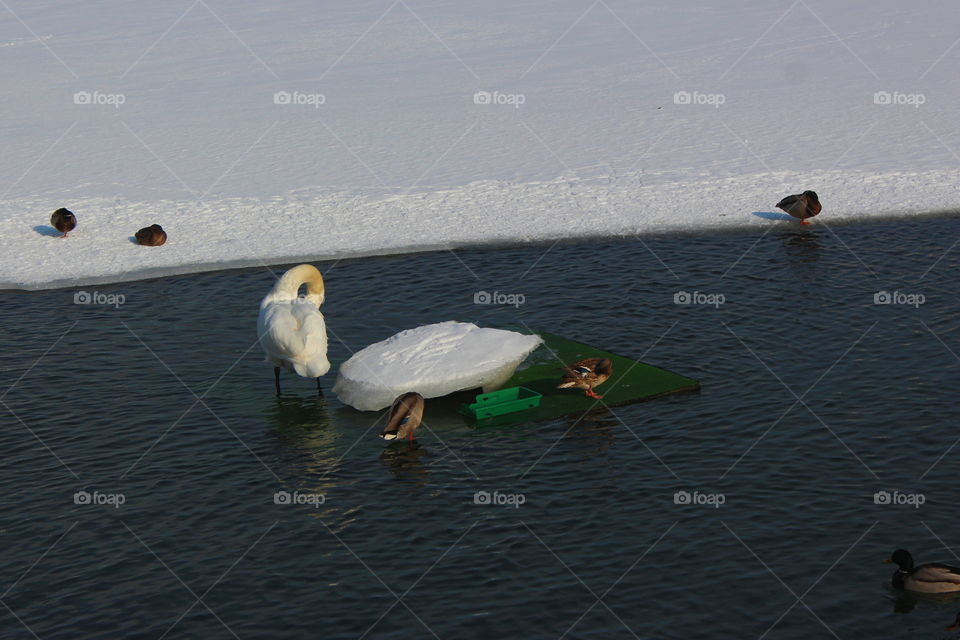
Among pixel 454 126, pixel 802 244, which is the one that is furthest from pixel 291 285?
pixel 454 126

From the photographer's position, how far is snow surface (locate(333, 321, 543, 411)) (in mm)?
17828

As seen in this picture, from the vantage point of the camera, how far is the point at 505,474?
15.4m

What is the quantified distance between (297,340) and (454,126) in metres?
17.3

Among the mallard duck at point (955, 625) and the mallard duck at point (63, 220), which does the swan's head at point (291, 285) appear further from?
the mallard duck at point (955, 625)

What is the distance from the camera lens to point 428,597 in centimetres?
1279

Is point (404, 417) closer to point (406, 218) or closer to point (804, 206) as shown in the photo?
point (406, 218)

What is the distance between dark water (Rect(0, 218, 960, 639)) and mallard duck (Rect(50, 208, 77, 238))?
12.1ft

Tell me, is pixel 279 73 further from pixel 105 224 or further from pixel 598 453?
pixel 598 453

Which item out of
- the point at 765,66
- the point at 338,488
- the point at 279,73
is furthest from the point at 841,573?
the point at 279,73

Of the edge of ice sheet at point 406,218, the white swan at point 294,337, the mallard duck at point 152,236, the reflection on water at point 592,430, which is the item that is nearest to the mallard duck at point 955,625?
the reflection on water at point 592,430

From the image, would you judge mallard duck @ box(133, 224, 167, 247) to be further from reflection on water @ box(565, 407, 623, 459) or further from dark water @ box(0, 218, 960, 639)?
reflection on water @ box(565, 407, 623, 459)

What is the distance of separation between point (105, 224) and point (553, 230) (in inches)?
425

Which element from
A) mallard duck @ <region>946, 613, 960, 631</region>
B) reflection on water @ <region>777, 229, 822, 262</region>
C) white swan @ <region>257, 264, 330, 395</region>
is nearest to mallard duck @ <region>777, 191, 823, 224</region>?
reflection on water @ <region>777, 229, 822, 262</region>

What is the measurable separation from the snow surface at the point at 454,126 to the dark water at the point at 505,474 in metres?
3.57
